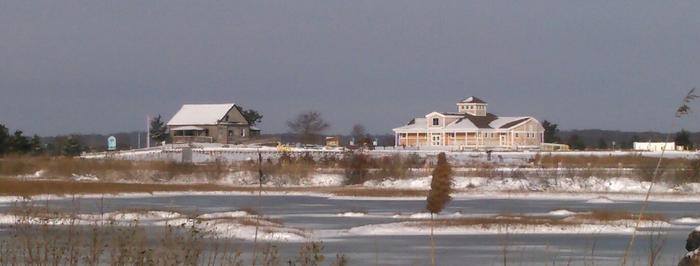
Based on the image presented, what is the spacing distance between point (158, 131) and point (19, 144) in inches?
2117

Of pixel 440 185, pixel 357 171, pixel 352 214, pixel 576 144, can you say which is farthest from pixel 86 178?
pixel 576 144

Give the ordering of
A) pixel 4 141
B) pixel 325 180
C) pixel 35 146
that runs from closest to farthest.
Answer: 1. pixel 325 180
2. pixel 4 141
3. pixel 35 146

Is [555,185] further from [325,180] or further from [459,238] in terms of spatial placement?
[459,238]

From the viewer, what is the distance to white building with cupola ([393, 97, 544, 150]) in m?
120

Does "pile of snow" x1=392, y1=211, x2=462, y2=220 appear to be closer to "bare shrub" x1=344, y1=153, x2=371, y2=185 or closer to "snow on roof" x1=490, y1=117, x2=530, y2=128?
"bare shrub" x1=344, y1=153, x2=371, y2=185

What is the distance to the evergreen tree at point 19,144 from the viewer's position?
8250cm

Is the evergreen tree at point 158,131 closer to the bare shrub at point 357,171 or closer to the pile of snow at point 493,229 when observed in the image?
the bare shrub at point 357,171

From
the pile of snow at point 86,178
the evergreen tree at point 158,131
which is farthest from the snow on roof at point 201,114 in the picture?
the pile of snow at point 86,178

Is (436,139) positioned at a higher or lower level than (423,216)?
higher

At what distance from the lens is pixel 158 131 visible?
13725 cm

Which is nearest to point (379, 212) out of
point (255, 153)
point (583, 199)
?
point (583, 199)

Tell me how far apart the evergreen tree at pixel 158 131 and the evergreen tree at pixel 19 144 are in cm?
4233

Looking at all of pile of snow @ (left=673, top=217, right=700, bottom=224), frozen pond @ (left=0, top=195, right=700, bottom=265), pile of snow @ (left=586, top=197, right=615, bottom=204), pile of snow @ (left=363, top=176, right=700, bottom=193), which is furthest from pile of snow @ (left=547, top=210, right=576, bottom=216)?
pile of snow @ (left=363, top=176, right=700, bottom=193)

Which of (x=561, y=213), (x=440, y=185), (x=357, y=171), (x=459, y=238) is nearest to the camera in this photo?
(x=459, y=238)
